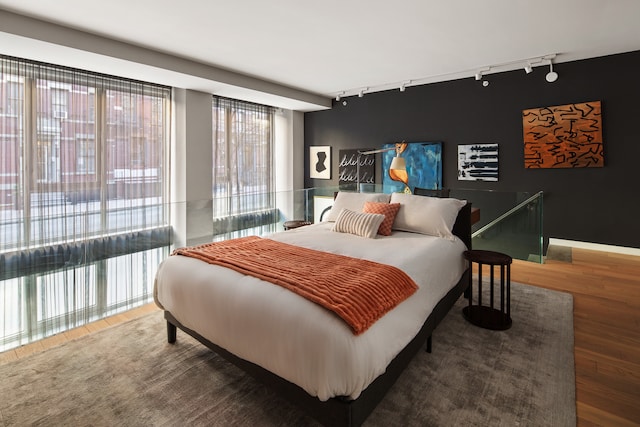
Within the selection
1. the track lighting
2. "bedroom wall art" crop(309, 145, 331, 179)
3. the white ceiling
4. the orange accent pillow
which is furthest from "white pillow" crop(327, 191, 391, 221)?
"bedroom wall art" crop(309, 145, 331, 179)

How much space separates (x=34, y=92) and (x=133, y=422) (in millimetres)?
3785

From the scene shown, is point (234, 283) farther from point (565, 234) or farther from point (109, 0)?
point (565, 234)

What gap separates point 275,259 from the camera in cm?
223

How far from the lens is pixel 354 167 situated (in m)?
6.46

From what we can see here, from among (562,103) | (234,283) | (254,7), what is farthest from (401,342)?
(562,103)

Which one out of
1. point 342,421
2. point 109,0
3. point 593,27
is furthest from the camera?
point 593,27

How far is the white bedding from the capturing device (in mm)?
1407

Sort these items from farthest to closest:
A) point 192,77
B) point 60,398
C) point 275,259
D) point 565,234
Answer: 1. point 565,234
2. point 192,77
3. point 275,259
4. point 60,398

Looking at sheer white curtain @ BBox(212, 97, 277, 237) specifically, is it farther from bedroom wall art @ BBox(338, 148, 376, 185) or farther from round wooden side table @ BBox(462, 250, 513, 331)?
round wooden side table @ BBox(462, 250, 513, 331)

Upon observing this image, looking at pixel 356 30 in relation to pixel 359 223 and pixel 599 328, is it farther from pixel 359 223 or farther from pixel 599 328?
pixel 599 328

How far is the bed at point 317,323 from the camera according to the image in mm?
1419

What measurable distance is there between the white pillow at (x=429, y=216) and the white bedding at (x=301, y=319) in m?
0.41

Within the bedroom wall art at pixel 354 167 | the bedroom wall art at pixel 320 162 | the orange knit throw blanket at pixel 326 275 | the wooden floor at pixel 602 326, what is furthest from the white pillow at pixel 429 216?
the bedroom wall art at pixel 320 162

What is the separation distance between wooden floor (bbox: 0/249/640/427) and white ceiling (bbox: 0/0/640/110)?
2518 millimetres
